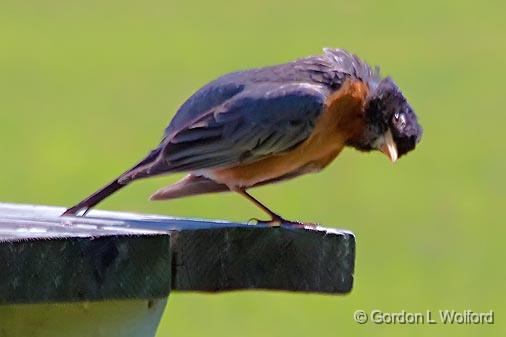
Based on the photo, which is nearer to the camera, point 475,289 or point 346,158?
point 475,289

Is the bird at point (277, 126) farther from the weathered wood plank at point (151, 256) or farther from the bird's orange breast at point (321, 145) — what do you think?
the weathered wood plank at point (151, 256)

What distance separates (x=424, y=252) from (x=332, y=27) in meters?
18.2

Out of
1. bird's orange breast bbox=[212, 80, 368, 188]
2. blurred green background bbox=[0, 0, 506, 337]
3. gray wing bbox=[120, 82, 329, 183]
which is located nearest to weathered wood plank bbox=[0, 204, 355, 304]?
gray wing bbox=[120, 82, 329, 183]

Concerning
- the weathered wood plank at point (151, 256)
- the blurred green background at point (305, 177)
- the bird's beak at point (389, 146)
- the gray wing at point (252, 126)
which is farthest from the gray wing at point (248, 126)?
the blurred green background at point (305, 177)

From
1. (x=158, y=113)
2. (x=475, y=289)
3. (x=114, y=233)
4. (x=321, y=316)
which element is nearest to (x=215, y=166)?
(x=114, y=233)

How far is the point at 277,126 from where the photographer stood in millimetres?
7559

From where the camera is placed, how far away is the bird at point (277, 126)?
7402 millimetres

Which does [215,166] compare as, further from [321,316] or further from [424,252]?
[424,252]

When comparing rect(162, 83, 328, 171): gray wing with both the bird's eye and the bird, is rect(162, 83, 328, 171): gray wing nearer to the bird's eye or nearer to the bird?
the bird

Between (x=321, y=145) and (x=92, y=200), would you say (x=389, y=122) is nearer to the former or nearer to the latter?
(x=321, y=145)

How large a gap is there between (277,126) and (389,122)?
2.17 feet

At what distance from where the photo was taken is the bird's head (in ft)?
25.7

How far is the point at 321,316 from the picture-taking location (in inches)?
547

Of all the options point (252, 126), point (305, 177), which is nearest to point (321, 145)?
point (252, 126)
